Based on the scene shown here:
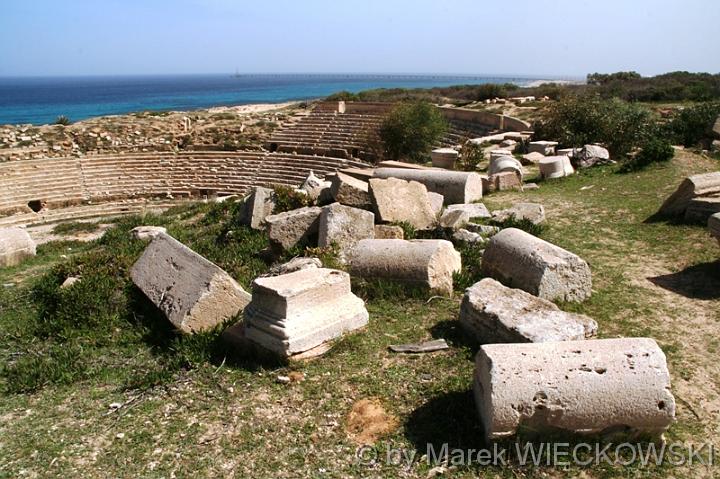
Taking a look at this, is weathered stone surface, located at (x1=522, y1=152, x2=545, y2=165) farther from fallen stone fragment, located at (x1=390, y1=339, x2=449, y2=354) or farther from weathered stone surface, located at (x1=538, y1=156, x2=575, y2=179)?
fallen stone fragment, located at (x1=390, y1=339, x2=449, y2=354)

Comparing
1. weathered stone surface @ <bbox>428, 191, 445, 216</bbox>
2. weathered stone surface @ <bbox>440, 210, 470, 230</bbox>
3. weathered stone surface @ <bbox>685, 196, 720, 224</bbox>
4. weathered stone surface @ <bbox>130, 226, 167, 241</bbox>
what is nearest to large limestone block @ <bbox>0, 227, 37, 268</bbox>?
weathered stone surface @ <bbox>130, 226, 167, 241</bbox>

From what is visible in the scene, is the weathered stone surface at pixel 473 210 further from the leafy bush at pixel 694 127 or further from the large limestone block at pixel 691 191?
the leafy bush at pixel 694 127

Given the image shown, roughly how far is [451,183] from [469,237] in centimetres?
324

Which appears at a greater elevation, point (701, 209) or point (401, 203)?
point (401, 203)

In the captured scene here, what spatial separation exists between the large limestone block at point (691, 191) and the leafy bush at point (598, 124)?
6602 millimetres

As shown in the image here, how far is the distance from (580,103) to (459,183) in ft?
30.1

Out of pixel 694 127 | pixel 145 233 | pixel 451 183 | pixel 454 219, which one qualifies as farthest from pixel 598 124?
pixel 145 233

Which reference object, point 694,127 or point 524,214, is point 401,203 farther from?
point 694,127

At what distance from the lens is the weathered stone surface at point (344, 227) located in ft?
25.5

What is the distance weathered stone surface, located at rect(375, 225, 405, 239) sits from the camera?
7.98 m

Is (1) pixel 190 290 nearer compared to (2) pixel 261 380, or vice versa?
(2) pixel 261 380

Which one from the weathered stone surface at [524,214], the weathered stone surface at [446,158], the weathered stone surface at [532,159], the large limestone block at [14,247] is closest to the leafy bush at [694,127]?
the weathered stone surface at [532,159]

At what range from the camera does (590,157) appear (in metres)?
14.4

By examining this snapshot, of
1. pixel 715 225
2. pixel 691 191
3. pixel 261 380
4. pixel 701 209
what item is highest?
pixel 691 191
